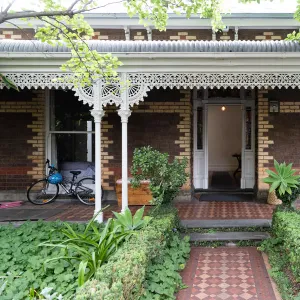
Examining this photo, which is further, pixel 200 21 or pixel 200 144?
pixel 200 144

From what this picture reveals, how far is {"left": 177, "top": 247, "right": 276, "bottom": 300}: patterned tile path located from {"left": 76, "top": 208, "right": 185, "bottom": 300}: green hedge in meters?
0.56

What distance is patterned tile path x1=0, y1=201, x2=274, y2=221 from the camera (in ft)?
22.8

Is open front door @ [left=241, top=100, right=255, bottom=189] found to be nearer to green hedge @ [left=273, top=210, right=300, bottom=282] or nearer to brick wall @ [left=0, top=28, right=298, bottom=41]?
brick wall @ [left=0, top=28, right=298, bottom=41]

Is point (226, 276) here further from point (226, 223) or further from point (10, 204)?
point (10, 204)

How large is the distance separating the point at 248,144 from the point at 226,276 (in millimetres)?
5429

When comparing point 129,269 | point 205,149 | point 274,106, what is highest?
point 274,106

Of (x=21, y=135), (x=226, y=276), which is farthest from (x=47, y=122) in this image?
(x=226, y=276)

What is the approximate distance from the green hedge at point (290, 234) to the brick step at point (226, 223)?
2.62 ft

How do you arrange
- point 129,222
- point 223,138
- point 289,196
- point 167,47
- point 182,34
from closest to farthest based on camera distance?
1. point 129,222
2. point 289,196
3. point 167,47
4. point 182,34
5. point 223,138

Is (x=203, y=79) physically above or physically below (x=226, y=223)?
above

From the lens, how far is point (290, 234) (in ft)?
14.2

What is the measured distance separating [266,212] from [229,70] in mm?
3012

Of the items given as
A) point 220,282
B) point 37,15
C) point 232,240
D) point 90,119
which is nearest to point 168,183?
point 232,240

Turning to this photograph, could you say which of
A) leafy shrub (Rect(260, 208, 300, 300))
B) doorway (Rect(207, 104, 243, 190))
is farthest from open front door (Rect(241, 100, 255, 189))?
doorway (Rect(207, 104, 243, 190))
